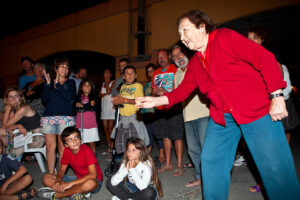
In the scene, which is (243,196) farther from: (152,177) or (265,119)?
(265,119)

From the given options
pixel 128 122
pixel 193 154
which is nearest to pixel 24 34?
pixel 128 122

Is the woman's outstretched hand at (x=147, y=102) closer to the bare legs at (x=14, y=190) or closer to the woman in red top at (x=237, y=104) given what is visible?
the woman in red top at (x=237, y=104)

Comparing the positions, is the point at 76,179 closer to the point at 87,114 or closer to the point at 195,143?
the point at 87,114

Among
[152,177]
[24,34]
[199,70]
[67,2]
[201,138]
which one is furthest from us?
[24,34]

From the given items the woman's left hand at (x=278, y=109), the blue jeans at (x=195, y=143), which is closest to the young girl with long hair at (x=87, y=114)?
the blue jeans at (x=195, y=143)

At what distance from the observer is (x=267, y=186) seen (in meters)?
1.32

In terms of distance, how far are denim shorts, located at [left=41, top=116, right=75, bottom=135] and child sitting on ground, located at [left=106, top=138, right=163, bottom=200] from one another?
1.21 m

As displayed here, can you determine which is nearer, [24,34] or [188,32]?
[188,32]

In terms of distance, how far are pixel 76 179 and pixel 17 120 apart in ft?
6.15

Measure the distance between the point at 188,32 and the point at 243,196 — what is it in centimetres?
206

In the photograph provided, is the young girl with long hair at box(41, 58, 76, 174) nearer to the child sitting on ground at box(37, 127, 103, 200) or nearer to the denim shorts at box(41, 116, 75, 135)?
the denim shorts at box(41, 116, 75, 135)

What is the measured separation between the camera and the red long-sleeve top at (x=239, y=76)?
49.4 inches

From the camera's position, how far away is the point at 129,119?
320 cm

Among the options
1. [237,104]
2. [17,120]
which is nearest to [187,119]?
[237,104]
